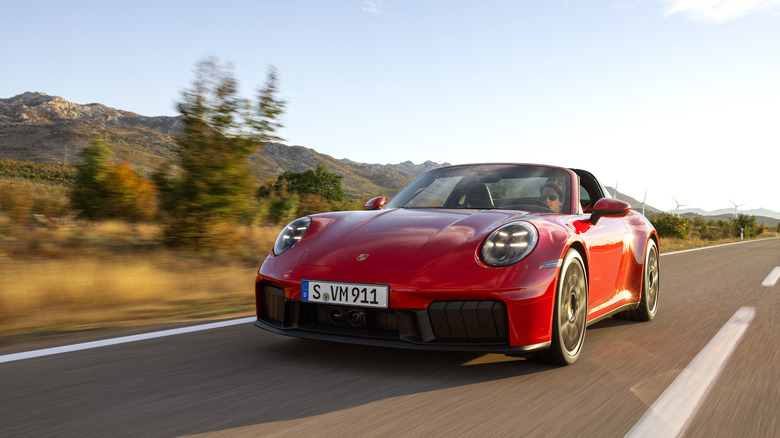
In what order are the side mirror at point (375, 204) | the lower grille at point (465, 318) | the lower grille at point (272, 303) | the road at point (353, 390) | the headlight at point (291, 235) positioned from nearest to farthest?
1. the road at point (353, 390)
2. the lower grille at point (465, 318)
3. the lower grille at point (272, 303)
4. the headlight at point (291, 235)
5. the side mirror at point (375, 204)

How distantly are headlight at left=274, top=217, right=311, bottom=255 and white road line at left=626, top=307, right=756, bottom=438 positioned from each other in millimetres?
2198

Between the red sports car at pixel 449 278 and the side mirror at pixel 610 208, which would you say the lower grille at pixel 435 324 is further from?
the side mirror at pixel 610 208

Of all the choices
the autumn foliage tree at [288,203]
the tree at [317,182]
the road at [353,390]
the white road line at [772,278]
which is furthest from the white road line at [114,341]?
the tree at [317,182]

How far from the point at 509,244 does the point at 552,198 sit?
1230mm

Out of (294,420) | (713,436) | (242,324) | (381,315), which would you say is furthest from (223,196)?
(713,436)

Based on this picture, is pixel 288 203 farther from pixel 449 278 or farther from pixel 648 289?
pixel 449 278

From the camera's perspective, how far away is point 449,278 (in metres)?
3.18

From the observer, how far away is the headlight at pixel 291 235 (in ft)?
12.7

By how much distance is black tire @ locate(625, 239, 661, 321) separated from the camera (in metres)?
5.26

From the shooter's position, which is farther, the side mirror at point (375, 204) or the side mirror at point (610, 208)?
the side mirror at point (375, 204)

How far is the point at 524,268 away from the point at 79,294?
13.6ft

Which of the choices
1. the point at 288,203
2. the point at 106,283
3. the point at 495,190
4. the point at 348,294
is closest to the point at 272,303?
the point at 348,294

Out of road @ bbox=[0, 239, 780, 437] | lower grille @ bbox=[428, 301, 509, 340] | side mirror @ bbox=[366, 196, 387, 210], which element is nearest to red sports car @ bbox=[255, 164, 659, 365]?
lower grille @ bbox=[428, 301, 509, 340]

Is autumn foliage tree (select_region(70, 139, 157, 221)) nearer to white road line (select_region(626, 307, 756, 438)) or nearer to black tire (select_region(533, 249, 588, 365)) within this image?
black tire (select_region(533, 249, 588, 365))
